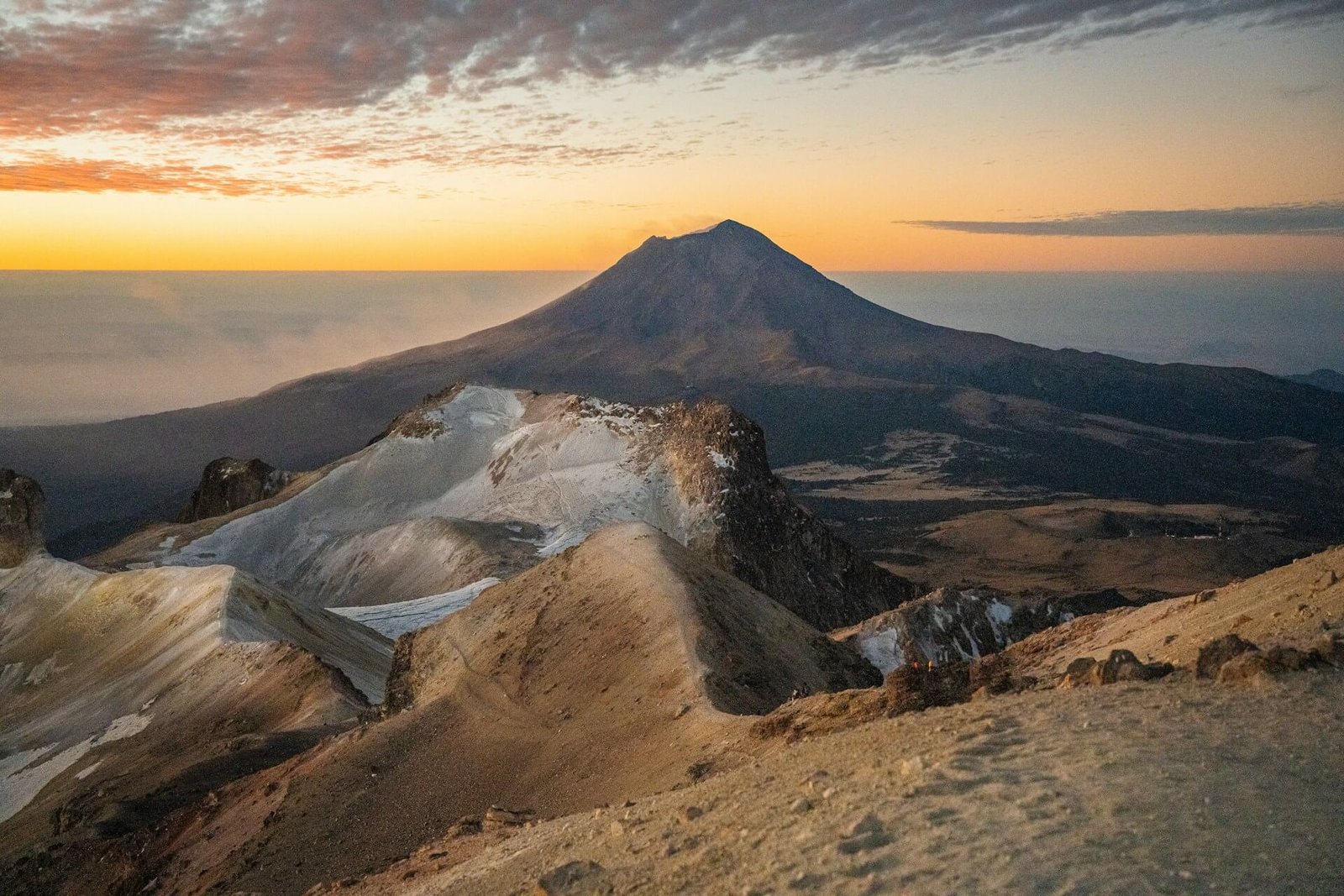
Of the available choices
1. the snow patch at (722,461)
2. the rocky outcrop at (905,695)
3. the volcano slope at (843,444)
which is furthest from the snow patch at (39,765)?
the volcano slope at (843,444)

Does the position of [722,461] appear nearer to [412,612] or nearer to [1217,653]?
[412,612]

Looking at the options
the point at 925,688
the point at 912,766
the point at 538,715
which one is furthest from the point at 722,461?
the point at 912,766

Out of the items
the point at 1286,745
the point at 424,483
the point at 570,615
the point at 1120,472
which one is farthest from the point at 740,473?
the point at 1120,472

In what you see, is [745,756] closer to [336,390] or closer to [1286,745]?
[1286,745]

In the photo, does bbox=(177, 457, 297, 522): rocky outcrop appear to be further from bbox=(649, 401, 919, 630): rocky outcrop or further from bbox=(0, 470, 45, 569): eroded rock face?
bbox=(649, 401, 919, 630): rocky outcrop

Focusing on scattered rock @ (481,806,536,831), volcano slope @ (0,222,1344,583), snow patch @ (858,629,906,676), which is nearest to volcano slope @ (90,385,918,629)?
snow patch @ (858,629,906,676)
